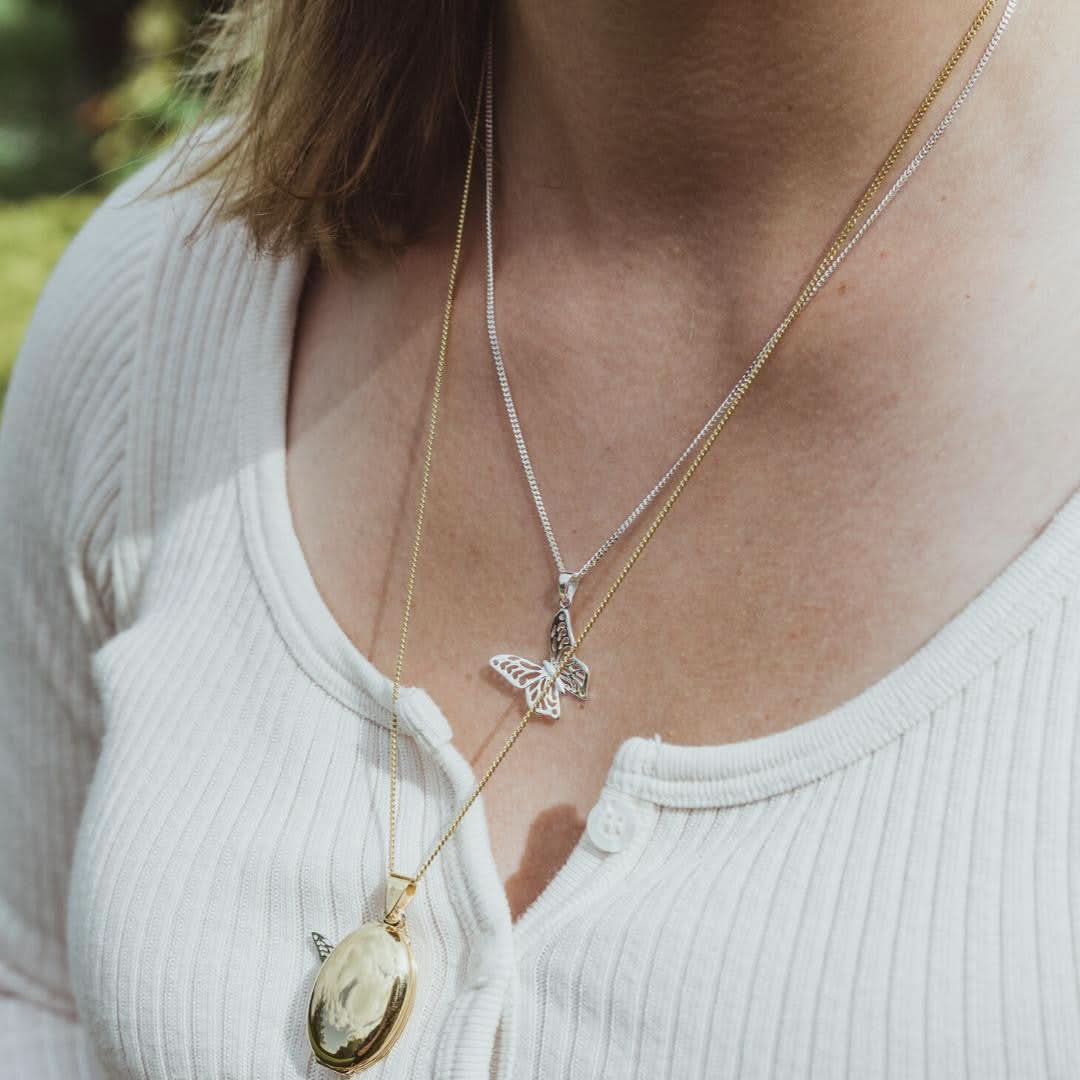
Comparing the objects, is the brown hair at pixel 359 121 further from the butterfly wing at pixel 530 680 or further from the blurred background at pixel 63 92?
the blurred background at pixel 63 92

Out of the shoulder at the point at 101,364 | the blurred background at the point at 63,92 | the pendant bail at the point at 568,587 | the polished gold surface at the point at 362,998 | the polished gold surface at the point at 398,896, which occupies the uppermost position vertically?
the blurred background at the point at 63,92

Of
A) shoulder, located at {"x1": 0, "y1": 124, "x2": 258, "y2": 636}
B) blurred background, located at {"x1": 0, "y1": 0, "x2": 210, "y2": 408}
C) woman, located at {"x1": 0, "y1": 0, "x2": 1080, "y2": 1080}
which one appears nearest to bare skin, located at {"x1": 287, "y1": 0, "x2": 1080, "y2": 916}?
woman, located at {"x1": 0, "y1": 0, "x2": 1080, "y2": 1080}

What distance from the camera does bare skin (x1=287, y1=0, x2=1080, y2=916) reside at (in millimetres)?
1095

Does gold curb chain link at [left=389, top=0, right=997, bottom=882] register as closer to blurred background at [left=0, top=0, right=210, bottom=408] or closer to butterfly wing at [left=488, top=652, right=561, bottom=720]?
butterfly wing at [left=488, top=652, right=561, bottom=720]

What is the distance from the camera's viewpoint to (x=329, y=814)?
47.5 inches

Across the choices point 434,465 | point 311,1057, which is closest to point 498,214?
point 434,465

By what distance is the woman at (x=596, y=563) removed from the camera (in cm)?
100

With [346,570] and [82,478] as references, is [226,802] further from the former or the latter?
[82,478]

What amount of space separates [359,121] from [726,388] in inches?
20.5

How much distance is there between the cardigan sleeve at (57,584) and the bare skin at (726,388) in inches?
12.9

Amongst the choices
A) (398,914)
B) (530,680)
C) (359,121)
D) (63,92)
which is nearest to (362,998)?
(398,914)

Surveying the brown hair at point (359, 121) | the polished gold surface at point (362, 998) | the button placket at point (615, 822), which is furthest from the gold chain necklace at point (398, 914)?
the brown hair at point (359, 121)

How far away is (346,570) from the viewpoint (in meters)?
1.33

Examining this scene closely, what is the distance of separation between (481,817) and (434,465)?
1.21ft
